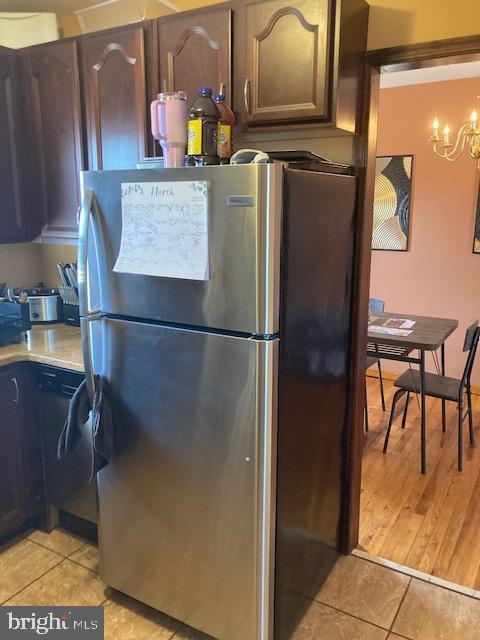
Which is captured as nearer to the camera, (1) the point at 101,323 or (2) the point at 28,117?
(1) the point at 101,323

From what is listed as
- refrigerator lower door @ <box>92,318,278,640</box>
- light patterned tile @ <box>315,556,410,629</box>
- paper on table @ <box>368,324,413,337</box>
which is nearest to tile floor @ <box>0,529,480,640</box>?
light patterned tile @ <box>315,556,410,629</box>

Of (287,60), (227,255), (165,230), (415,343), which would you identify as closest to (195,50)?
(287,60)

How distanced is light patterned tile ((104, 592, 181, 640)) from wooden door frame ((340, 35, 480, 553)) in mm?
847

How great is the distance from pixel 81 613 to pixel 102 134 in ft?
6.50

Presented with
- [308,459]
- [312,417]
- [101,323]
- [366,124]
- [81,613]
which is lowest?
[81,613]

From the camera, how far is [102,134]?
2447 millimetres

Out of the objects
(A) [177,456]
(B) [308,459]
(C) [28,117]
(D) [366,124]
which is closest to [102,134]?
(C) [28,117]

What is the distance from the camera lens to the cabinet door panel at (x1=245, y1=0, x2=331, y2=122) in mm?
1825

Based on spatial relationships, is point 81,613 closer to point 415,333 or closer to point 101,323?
point 101,323

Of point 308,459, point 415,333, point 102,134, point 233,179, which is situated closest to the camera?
point 233,179

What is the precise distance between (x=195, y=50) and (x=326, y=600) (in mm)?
2205

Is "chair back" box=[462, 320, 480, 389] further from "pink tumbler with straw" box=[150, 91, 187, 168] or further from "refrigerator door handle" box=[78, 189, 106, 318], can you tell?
"refrigerator door handle" box=[78, 189, 106, 318]

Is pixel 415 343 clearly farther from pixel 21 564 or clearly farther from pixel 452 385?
pixel 21 564

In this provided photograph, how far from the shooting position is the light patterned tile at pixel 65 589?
212 centimetres
